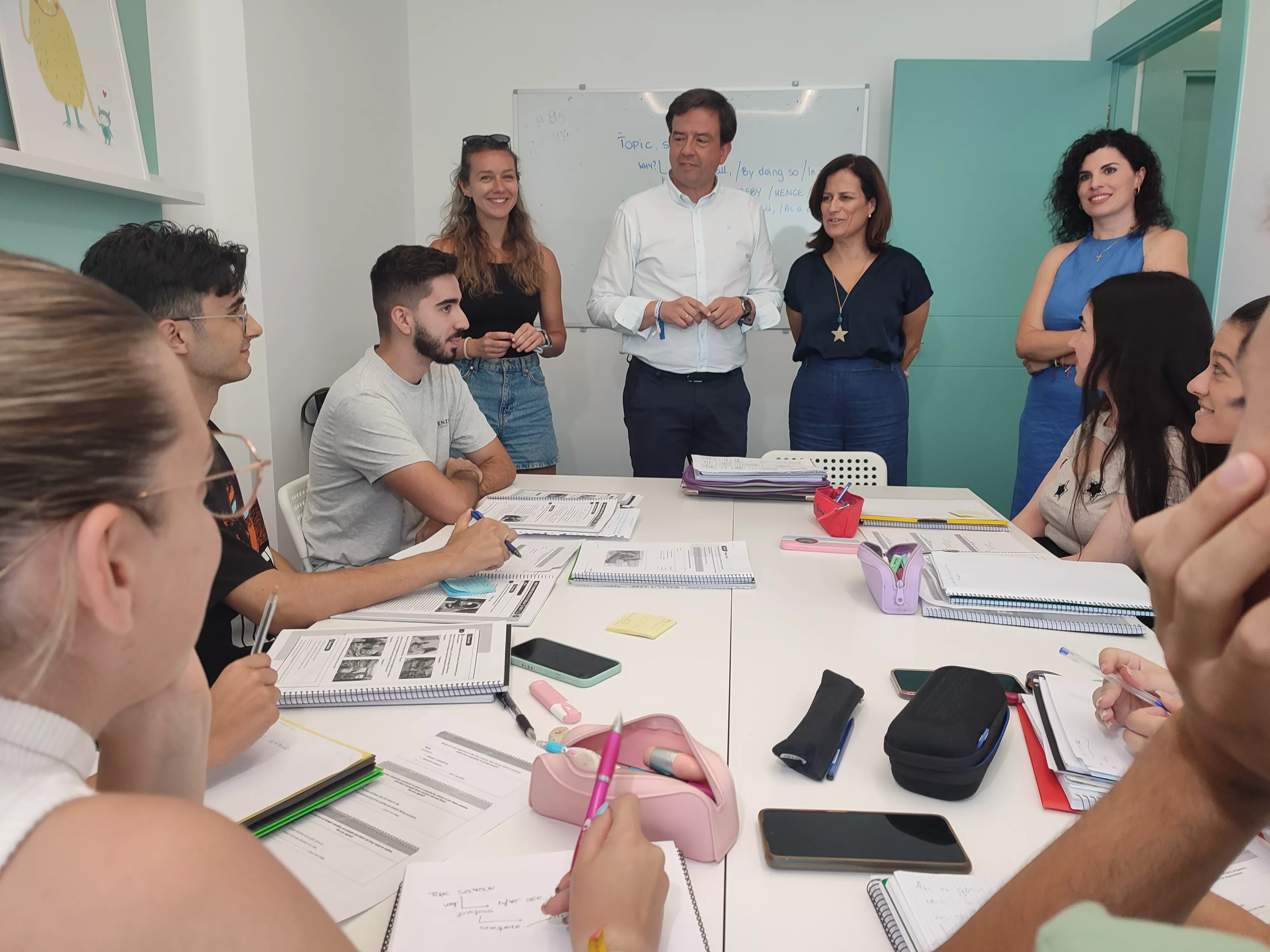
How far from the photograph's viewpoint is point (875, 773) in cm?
101

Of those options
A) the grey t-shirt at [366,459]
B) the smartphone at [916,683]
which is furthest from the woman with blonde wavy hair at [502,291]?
the smartphone at [916,683]

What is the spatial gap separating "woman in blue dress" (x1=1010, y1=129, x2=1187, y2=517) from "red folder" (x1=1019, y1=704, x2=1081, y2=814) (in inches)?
81.1

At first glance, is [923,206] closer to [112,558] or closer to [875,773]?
[875,773]

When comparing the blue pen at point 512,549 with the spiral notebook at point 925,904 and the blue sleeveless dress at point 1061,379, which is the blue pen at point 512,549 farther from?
the blue sleeveless dress at point 1061,379

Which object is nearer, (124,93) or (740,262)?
(124,93)

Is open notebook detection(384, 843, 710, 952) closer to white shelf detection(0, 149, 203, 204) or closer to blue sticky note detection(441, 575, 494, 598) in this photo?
blue sticky note detection(441, 575, 494, 598)

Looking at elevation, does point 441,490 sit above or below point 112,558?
below

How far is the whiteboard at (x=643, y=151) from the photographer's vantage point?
428cm

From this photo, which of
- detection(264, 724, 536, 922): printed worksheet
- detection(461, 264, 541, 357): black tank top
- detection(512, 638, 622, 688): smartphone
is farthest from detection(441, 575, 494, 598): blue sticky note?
detection(461, 264, 541, 357): black tank top

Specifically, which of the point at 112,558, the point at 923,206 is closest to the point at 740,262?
the point at 923,206

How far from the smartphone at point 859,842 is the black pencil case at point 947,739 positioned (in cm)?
5

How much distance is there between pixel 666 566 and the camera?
1740 mm

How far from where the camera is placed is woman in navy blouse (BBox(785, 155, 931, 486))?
3133mm

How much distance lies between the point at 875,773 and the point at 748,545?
97 cm
